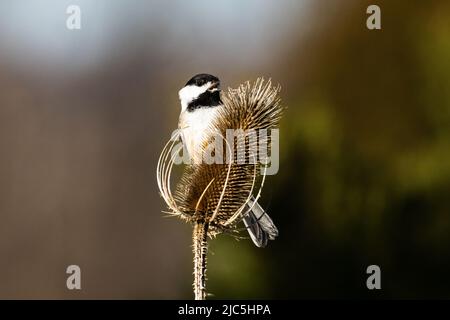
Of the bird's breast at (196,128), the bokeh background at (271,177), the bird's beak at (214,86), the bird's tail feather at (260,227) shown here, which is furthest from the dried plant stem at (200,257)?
the bokeh background at (271,177)

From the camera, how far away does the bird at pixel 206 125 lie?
3.91 meters

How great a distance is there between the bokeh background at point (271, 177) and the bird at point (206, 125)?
7.31 ft

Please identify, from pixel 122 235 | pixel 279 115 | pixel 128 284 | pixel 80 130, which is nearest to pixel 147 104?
pixel 80 130

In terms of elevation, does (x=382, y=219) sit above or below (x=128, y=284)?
above

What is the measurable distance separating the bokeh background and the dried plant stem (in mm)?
3598

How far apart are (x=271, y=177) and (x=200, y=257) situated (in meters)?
4.36

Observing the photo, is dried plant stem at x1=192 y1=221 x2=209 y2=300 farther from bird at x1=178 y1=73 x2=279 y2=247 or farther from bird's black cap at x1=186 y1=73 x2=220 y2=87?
bird's black cap at x1=186 y1=73 x2=220 y2=87

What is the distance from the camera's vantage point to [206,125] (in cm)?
431

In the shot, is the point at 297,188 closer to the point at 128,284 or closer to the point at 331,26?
the point at 128,284

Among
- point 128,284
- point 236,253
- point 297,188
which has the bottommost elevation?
point 128,284

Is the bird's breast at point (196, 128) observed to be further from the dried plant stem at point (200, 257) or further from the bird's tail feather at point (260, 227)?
the dried plant stem at point (200, 257)

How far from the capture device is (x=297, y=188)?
24.8 ft

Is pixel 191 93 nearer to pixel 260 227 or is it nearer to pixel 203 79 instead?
pixel 203 79

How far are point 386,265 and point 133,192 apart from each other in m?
4.67
